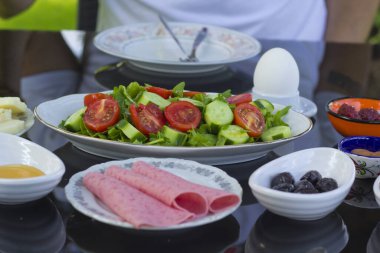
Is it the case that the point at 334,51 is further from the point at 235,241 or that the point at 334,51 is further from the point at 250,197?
the point at 235,241

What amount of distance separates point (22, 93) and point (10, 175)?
1.66 ft

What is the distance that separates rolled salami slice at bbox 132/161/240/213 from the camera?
899mm

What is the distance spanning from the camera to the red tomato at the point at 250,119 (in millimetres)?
1128

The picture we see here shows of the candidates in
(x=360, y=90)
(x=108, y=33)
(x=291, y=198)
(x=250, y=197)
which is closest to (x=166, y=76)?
(x=108, y=33)

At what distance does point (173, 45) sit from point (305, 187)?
0.90m

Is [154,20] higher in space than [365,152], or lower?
lower

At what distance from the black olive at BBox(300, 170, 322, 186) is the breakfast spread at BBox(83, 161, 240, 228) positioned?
0.42 feet

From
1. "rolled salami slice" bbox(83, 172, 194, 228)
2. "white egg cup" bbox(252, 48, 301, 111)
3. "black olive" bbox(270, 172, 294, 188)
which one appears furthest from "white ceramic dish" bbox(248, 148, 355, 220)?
"white egg cup" bbox(252, 48, 301, 111)

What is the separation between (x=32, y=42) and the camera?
68.0 inches

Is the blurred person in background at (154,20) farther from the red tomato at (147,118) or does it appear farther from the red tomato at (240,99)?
the red tomato at (240,99)

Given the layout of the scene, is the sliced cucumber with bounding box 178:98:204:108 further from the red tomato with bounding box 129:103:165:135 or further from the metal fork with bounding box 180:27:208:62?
the metal fork with bounding box 180:27:208:62

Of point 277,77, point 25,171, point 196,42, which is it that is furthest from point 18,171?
point 196,42

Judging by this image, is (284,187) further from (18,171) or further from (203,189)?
(18,171)

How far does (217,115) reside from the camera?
3.72 feet
